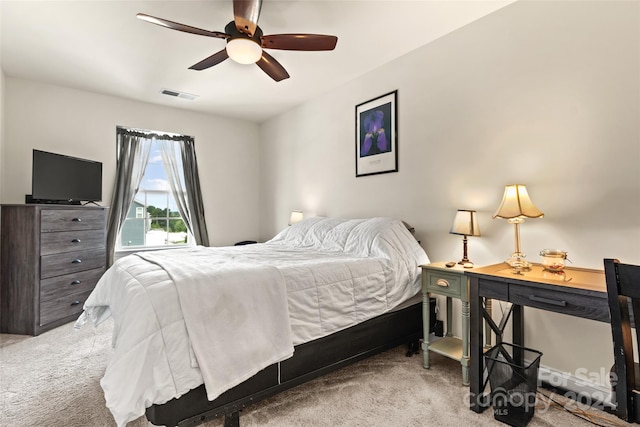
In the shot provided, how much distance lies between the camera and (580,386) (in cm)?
192

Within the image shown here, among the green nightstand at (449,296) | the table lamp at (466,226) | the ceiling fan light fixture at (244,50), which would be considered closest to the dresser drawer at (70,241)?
the ceiling fan light fixture at (244,50)

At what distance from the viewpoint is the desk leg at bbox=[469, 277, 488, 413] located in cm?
177

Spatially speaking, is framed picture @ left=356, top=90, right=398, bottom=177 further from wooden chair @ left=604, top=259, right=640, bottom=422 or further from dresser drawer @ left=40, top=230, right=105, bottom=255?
dresser drawer @ left=40, top=230, right=105, bottom=255

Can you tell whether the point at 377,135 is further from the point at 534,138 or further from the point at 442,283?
the point at 442,283

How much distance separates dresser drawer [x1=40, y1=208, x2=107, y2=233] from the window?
0.74m

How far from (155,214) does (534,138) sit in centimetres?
462

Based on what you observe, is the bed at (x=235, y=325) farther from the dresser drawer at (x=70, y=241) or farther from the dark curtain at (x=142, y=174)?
the dark curtain at (x=142, y=174)

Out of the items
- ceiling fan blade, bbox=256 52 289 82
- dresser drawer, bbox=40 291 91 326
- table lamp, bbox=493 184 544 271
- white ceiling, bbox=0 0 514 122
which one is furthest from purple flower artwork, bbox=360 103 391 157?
dresser drawer, bbox=40 291 91 326

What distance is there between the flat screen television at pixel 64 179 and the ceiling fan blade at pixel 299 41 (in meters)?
2.63

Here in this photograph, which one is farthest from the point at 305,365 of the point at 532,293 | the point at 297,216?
the point at 297,216

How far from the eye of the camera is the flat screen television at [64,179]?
3180 millimetres

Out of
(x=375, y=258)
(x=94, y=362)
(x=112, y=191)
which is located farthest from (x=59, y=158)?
(x=375, y=258)

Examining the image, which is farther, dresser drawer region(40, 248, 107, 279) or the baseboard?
dresser drawer region(40, 248, 107, 279)

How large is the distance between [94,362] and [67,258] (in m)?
1.42
